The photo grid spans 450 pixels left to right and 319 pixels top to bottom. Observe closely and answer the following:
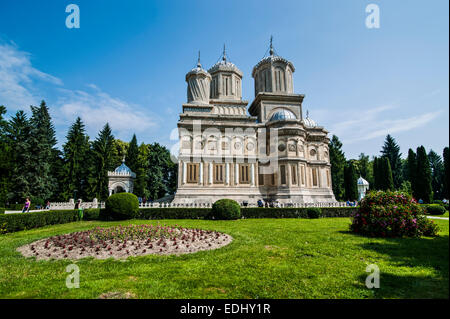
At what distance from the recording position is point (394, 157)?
45812 millimetres

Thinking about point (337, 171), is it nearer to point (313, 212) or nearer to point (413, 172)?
point (413, 172)

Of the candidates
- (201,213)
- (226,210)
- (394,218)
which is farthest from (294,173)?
(394,218)

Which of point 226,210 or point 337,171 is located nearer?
point 226,210

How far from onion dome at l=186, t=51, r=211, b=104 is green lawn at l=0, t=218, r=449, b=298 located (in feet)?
87.7

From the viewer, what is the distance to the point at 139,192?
3516 cm

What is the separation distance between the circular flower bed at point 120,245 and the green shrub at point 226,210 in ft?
21.6

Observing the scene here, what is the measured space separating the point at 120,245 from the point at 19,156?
102 ft

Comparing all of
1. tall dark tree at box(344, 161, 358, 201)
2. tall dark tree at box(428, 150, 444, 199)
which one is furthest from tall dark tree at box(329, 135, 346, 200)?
tall dark tree at box(428, 150, 444, 199)

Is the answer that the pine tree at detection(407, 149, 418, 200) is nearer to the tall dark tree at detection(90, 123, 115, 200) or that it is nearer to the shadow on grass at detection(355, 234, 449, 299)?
the shadow on grass at detection(355, 234, 449, 299)

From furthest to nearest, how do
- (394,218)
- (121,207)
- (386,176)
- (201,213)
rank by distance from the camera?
(386,176) → (201,213) → (121,207) → (394,218)

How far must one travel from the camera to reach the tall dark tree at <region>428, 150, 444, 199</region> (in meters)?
46.7
